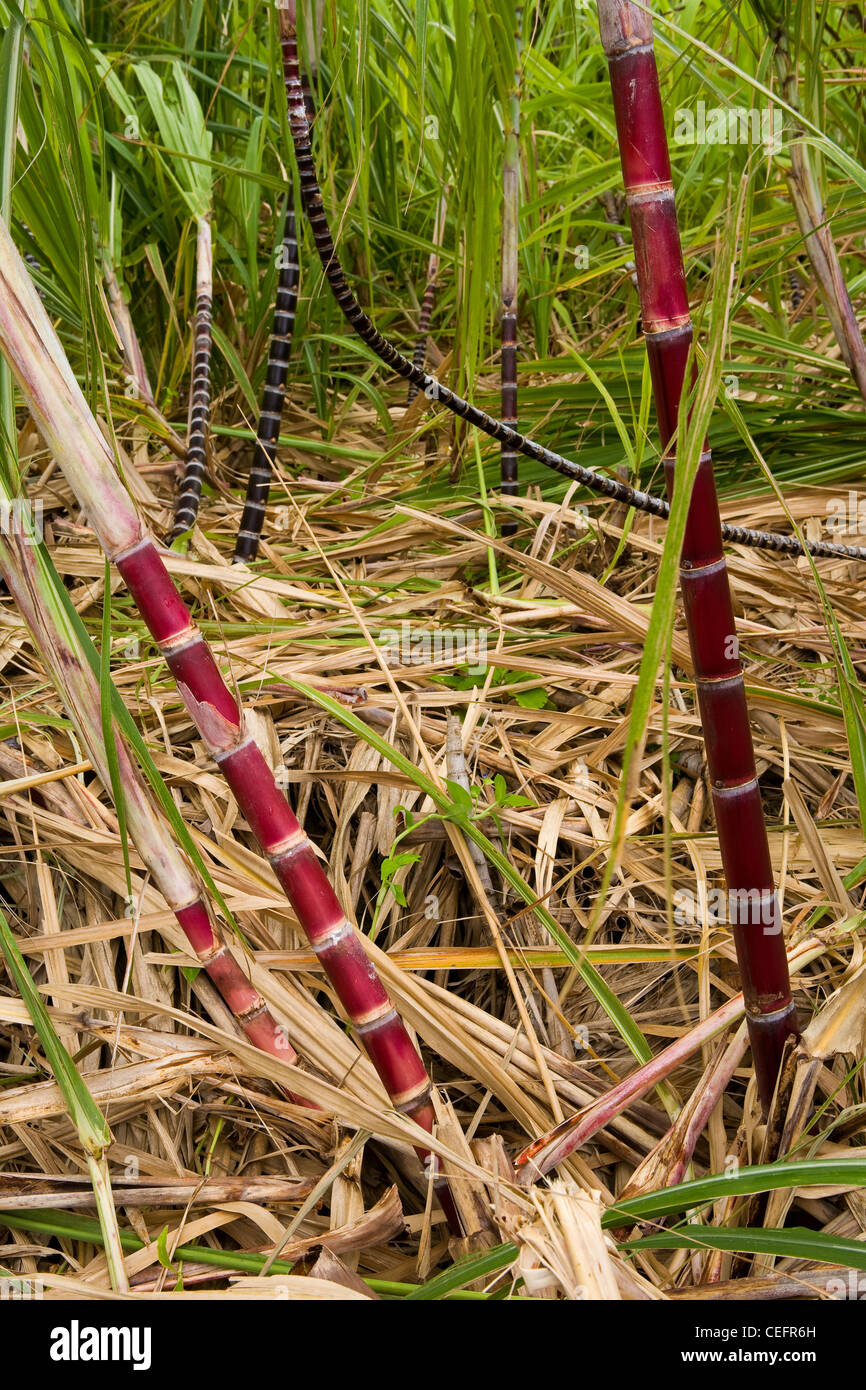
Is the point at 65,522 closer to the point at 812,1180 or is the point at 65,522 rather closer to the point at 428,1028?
the point at 428,1028

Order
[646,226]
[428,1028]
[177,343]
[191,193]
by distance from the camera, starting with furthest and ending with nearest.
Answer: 1. [177,343]
2. [191,193]
3. [428,1028]
4. [646,226]

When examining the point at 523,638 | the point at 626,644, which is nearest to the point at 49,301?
the point at 523,638

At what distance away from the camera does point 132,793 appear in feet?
2.34

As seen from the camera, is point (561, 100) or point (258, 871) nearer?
point (258, 871)

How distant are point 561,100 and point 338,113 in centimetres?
37

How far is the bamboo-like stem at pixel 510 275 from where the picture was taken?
1195 millimetres

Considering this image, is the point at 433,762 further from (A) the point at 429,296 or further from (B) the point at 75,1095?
(A) the point at 429,296

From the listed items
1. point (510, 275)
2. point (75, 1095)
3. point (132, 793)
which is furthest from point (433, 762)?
point (510, 275)

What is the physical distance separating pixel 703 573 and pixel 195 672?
0.34 m

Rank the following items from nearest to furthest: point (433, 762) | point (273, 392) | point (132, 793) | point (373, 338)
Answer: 1. point (132, 793)
2. point (373, 338)
3. point (433, 762)
4. point (273, 392)

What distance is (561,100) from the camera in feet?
5.16

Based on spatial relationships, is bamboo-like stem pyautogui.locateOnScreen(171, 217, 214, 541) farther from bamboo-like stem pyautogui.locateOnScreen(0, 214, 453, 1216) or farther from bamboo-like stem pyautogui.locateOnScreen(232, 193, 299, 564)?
bamboo-like stem pyautogui.locateOnScreen(0, 214, 453, 1216)

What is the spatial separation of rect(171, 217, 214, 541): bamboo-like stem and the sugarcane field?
1 cm
